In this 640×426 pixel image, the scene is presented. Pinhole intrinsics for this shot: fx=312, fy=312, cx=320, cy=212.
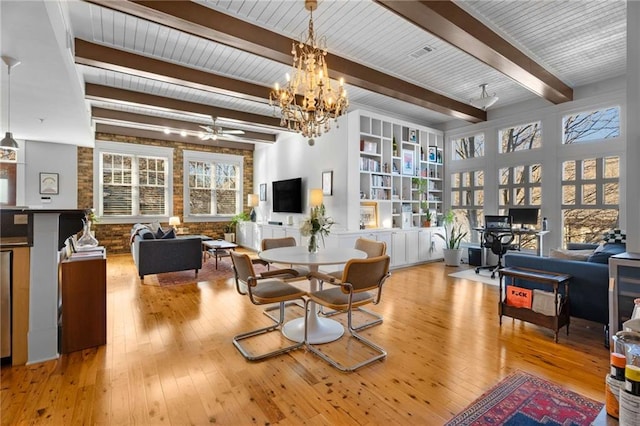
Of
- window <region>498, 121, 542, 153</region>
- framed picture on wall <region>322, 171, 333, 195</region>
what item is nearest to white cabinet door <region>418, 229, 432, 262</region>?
framed picture on wall <region>322, 171, 333, 195</region>

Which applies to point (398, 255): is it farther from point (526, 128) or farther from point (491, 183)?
point (526, 128)

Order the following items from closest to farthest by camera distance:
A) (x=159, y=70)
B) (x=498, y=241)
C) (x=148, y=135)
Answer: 1. (x=159, y=70)
2. (x=498, y=241)
3. (x=148, y=135)

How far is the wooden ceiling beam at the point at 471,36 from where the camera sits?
2.67 meters

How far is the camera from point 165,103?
5.72 meters

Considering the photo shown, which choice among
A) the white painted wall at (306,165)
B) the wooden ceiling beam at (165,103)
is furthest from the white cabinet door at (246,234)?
the wooden ceiling beam at (165,103)

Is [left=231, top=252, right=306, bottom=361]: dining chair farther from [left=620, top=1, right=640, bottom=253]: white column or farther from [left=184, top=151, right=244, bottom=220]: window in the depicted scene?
[left=184, top=151, right=244, bottom=220]: window

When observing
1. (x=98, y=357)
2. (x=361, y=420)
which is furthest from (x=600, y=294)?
(x=98, y=357)

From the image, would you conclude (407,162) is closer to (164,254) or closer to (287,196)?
(287,196)

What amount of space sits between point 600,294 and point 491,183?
3997 millimetres

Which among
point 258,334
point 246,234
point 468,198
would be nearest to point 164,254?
point 258,334

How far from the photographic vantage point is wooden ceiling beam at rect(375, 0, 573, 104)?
8.77 ft

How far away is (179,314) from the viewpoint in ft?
12.1

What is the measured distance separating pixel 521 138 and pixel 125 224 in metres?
9.45

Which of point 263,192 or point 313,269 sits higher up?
point 263,192
